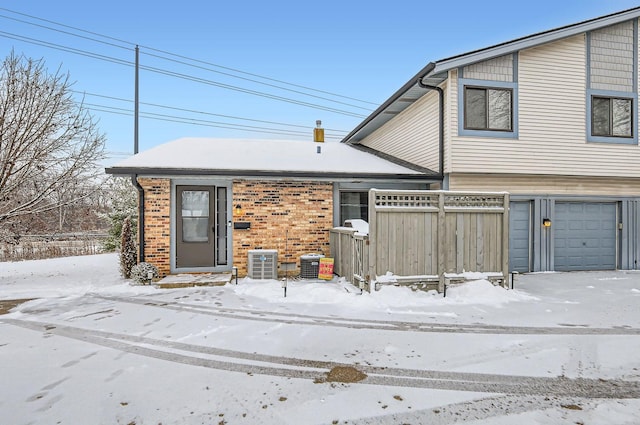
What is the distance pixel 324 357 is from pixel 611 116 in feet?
36.9

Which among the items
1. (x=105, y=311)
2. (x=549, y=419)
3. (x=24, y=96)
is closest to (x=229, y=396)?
(x=549, y=419)

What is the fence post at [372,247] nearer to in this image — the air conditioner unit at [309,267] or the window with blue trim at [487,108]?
the air conditioner unit at [309,267]

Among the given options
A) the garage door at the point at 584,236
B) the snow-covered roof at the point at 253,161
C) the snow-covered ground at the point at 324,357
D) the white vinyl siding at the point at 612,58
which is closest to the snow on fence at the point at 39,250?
the snow-covered roof at the point at 253,161

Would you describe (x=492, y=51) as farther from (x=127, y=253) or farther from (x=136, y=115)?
(x=136, y=115)

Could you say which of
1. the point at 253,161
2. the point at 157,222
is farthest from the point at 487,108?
the point at 157,222

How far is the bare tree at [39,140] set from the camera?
29.0ft

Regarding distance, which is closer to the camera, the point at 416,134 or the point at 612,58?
the point at 612,58

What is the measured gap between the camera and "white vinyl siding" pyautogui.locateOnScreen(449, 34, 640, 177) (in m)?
8.91

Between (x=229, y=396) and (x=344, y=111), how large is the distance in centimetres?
3782

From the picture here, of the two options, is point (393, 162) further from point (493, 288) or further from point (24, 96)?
point (24, 96)

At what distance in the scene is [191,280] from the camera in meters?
7.92

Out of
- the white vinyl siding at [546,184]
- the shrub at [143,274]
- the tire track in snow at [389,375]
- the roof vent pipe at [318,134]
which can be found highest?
the roof vent pipe at [318,134]

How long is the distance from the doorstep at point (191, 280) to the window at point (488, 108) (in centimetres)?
738

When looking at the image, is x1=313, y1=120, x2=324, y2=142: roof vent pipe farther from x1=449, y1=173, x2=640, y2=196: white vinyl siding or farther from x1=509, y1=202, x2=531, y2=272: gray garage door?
x1=509, y1=202, x2=531, y2=272: gray garage door
